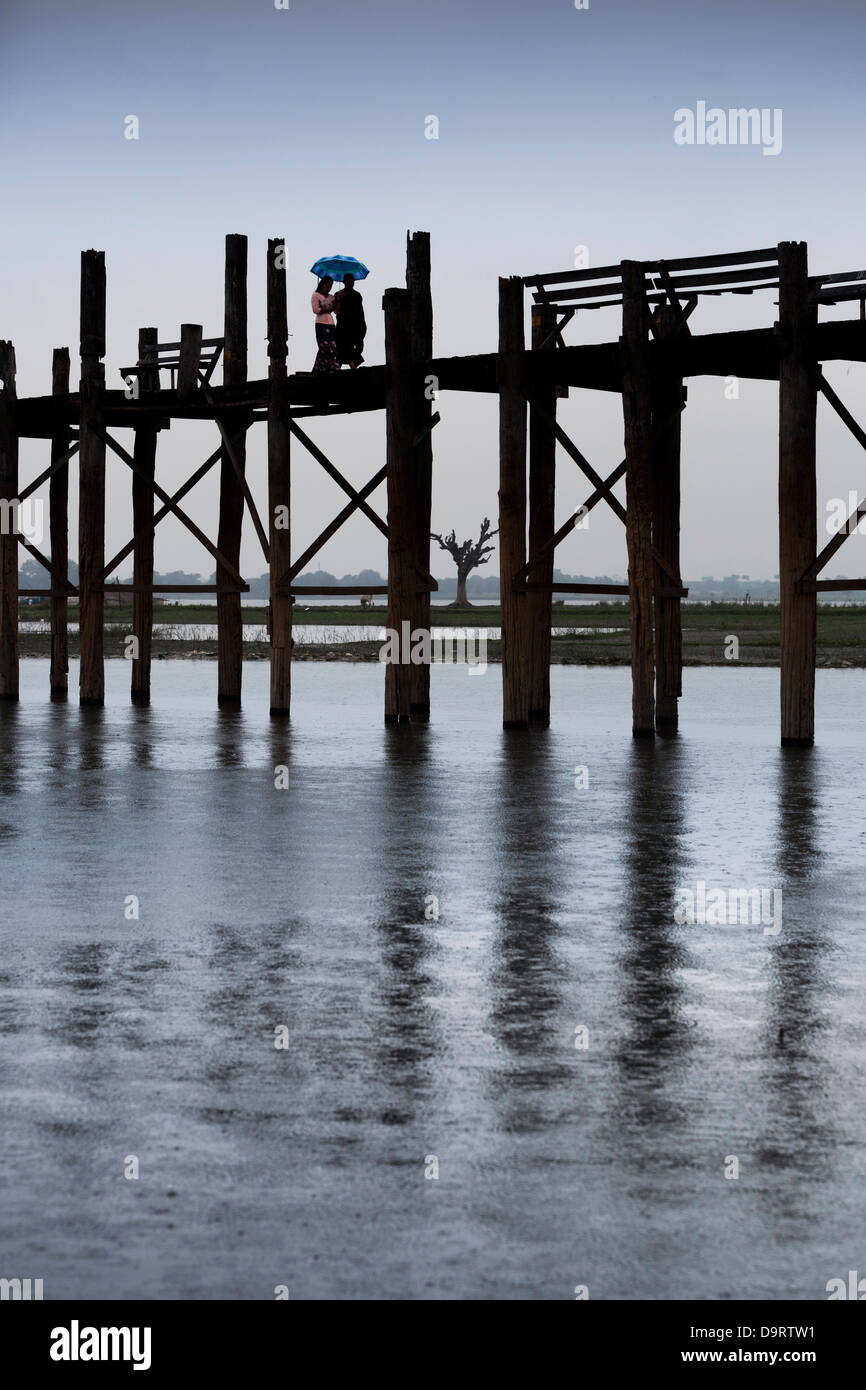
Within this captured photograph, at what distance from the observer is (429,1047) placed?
624cm

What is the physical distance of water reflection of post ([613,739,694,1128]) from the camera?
561 centimetres

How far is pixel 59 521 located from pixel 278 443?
814 centimetres

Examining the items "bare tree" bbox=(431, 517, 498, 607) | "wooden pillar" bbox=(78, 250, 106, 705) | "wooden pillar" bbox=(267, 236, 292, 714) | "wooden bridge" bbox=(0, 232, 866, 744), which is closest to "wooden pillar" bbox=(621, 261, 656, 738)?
"wooden bridge" bbox=(0, 232, 866, 744)

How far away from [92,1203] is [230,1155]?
1.53 ft

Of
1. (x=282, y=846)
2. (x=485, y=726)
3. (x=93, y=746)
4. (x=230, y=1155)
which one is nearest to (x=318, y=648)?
(x=485, y=726)

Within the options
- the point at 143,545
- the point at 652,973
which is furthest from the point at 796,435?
the point at 143,545

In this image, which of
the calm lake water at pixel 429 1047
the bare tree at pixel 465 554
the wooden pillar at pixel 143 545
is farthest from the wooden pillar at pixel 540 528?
the bare tree at pixel 465 554

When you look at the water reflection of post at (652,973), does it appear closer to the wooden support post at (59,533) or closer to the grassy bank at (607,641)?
the wooden support post at (59,533)

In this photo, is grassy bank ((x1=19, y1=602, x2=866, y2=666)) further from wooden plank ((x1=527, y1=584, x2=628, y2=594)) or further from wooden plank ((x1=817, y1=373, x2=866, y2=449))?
wooden plank ((x1=817, y1=373, x2=866, y2=449))

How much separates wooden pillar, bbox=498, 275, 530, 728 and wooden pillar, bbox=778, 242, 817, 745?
3.20 meters

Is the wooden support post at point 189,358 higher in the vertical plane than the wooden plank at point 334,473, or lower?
higher

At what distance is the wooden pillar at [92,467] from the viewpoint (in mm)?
24406

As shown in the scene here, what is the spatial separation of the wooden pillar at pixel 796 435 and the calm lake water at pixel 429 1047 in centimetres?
423
